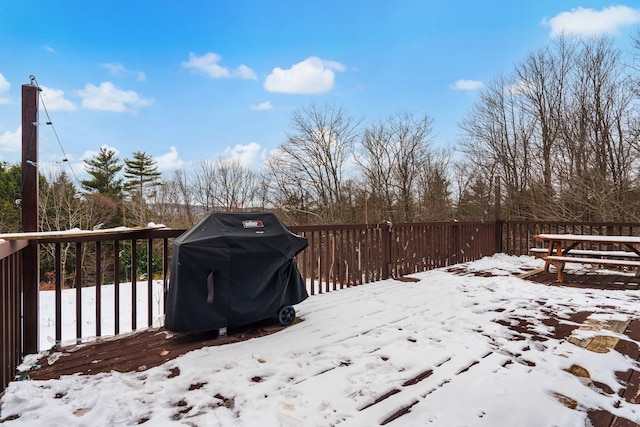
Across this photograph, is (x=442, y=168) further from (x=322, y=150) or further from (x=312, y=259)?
(x=312, y=259)

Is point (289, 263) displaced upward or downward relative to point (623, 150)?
downward

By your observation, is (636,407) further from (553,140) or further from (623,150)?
(553,140)

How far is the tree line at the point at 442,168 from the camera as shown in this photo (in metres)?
8.86

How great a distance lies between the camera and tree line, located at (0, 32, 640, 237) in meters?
8.86

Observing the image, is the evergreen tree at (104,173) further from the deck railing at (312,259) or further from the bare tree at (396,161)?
the bare tree at (396,161)

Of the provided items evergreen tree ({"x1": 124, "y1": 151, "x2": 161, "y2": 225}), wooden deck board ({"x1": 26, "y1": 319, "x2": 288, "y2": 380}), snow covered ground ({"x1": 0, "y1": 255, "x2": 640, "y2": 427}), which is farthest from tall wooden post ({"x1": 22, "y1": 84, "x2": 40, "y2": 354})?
evergreen tree ({"x1": 124, "y1": 151, "x2": 161, "y2": 225})

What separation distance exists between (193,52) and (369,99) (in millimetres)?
6900

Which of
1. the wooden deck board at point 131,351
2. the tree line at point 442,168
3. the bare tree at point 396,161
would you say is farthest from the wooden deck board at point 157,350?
the bare tree at point 396,161

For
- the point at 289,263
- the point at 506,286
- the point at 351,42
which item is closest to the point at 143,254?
the point at 351,42

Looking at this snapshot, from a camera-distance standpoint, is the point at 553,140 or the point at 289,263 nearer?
the point at 289,263

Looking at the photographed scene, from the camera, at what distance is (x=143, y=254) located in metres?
11.9

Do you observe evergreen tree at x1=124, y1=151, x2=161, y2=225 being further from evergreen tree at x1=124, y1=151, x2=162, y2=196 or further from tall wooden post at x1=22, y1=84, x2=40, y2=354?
tall wooden post at x1=22, y1=84, x2=40, y2=354

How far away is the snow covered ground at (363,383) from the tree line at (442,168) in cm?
837

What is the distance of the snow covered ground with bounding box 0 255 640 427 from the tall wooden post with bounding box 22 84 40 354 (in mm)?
658
